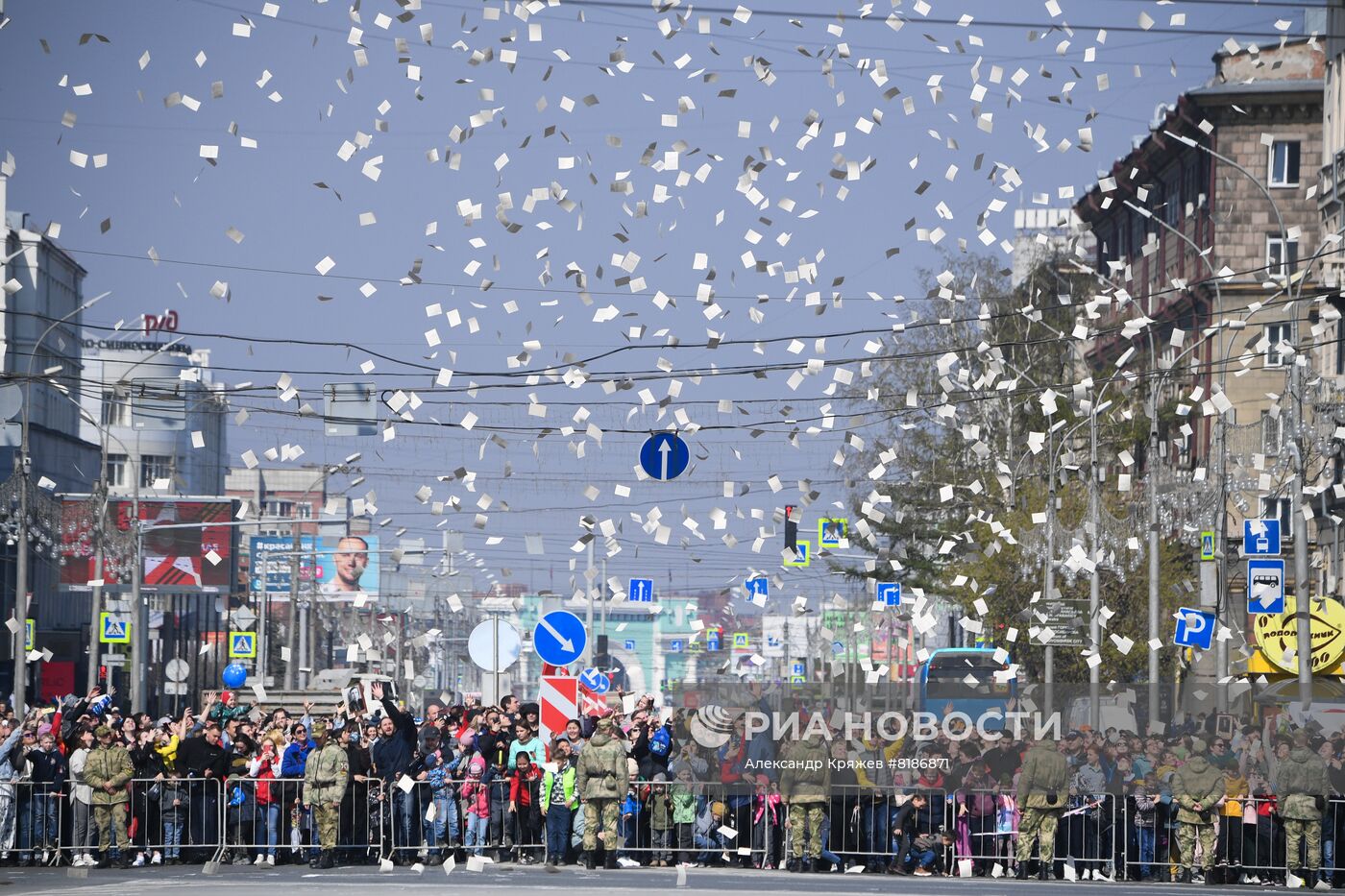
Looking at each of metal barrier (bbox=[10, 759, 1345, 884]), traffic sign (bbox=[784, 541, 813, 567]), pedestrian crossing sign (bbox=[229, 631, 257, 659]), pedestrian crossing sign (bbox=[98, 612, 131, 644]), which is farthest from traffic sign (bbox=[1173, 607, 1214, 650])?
pedestrian crossing sign (bbox=[229, 631, 257, 659])

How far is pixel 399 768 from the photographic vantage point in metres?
21.9

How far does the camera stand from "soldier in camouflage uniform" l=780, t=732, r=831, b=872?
21.0 metres

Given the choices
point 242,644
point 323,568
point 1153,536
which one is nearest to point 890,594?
point 1153,536

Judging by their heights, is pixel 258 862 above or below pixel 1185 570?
below

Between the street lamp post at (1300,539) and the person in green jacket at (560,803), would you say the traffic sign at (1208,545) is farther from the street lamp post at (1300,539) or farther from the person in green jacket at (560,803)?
the person in green jacket at (560,803)

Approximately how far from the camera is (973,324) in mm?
59781

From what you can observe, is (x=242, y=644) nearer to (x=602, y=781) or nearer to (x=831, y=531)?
(x=831, y=531)

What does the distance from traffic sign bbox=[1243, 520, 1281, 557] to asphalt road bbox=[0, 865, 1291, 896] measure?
36.2ft

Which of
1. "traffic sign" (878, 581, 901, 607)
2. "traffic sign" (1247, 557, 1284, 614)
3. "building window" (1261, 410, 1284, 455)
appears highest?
"building window" (1261, 410, 1284, 455)

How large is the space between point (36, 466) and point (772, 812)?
63.3 m

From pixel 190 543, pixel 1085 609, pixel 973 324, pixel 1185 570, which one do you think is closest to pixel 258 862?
pixel 1085 609

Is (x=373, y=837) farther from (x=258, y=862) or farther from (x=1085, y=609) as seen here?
(x=1085, y=609)

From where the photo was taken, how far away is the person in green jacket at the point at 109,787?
21.1 m

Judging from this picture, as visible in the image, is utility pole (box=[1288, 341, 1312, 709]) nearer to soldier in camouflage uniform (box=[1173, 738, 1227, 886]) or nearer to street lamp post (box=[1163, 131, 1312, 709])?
street lamp post (box=[1163, 131, 1312, 709])
